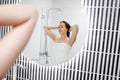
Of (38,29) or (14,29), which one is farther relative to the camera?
(38,29)

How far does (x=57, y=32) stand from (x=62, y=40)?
Answer: 78 mm

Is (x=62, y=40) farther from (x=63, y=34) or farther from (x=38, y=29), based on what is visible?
(x=38, y=29)

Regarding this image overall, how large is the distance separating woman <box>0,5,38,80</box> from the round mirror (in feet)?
3.33

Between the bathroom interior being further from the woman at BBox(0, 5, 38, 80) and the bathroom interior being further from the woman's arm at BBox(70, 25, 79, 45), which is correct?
the woman at BBox(0, 5, 38, 80)

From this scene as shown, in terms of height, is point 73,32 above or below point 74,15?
below

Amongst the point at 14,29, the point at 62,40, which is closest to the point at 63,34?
the point at 62,40

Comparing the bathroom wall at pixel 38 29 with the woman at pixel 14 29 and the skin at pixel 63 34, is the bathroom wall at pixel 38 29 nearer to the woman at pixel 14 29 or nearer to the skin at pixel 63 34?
the skin at pixel 63 34

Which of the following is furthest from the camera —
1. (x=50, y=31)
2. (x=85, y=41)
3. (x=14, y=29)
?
(x=50, y=31)

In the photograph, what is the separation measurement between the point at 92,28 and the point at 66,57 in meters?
0.31

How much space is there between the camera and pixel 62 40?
133cm

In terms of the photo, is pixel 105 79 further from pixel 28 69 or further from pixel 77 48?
pixel 28 69

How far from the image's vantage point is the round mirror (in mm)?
1266

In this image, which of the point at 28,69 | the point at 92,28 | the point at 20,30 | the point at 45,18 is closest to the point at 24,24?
the point at 20,30

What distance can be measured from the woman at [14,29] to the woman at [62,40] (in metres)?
1.02
